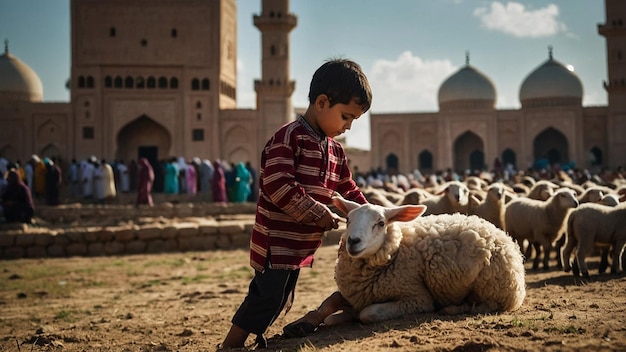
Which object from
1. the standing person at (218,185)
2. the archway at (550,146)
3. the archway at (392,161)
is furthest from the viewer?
the archway at (392,161)

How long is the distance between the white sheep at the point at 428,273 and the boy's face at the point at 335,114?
0.46m

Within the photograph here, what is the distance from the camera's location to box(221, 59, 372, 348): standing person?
356 cm

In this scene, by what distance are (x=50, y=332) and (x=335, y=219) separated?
3.22 meters

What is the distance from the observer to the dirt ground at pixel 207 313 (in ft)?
10.4

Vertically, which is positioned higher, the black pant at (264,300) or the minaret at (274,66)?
the minaret at (274,66)

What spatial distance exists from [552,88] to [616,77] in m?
4.01

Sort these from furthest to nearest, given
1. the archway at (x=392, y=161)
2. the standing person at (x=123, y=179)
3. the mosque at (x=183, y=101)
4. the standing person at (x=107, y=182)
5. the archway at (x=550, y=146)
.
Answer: the archway at (x=392, y=161) < the archway at (x=550, y=146) < the mosque at (x=183, y=101) < the standing person at (x=123, y=179) < the standing person at (x=107, y=182)

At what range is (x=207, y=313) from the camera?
241 inches

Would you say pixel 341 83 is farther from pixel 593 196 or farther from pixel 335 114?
pixel 593 196

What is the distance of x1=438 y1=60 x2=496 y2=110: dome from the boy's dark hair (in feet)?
135

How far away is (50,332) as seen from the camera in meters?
5.36

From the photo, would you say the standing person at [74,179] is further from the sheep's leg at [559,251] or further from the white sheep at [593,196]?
the sheep's leg at [559,251]

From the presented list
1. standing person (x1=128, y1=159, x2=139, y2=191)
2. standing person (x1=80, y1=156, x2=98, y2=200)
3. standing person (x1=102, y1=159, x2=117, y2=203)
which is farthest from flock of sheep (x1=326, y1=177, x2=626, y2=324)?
standing person (x1=128, y1=159, x2=139, y2=191)

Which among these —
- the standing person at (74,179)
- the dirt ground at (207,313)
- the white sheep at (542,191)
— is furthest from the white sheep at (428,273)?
the standing person at (74,179)
